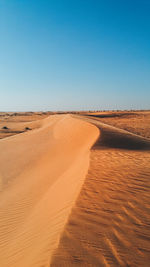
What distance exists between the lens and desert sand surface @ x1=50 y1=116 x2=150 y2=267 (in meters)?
2.29

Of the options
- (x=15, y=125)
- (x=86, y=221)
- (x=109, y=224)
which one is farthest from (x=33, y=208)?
(x=15, y=125)

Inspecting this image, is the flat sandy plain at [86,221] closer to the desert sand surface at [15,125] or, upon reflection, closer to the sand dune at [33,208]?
the sand dune at [33,208]

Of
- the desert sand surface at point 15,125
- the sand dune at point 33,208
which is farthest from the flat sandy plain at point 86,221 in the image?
the desert sand surface at point 15,125

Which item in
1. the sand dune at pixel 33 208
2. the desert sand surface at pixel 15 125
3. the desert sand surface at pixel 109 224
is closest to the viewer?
the desert sand surface at pixel 109 224

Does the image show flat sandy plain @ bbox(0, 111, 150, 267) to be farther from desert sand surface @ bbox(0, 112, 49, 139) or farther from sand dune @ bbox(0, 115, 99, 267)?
desert sand surface @ bbox(0, 112, 49, 139)

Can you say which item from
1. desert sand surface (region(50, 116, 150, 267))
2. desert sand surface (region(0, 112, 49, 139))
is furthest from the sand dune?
desert sand surface (region(0, 112, 49, 139))

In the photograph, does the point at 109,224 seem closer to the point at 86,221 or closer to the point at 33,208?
the point at 86,221

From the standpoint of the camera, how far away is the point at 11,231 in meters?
4.03

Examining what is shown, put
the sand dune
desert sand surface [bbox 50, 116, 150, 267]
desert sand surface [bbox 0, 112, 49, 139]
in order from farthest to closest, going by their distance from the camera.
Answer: desert sand surface [bbox 0, 112, 49, 139], the sand dune, desert sand surface [bbox 50, 116, 150, 267]

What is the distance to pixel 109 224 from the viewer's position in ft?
9.68

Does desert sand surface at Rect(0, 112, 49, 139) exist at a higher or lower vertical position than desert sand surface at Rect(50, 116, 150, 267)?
higher

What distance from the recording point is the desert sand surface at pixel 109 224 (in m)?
2.29

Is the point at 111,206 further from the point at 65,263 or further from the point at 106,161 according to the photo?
the point at 106,161

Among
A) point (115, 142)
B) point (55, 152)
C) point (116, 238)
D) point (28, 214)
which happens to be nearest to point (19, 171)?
point (55, 152)
